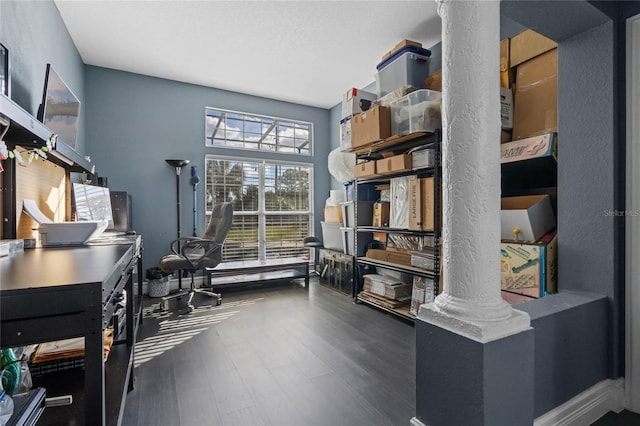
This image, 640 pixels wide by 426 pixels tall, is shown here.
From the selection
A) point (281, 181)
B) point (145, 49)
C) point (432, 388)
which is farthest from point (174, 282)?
point (432, 388)

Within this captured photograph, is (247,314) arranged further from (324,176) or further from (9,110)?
(324,176)

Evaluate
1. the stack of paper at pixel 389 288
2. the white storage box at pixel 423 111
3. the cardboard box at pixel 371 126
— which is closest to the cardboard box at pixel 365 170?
the cardboard box at pixel 371 126

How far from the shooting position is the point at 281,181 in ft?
16.5

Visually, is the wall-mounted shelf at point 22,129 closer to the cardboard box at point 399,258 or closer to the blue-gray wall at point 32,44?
the blue-gray wall at point 32,44

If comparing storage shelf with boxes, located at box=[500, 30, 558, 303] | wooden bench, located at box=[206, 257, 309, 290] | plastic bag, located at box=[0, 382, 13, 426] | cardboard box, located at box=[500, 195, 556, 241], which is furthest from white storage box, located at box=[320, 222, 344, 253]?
plastic bag, located at box=[0, 382, 13, 426]

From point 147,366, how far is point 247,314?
3.63ft

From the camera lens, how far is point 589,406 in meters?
1.50

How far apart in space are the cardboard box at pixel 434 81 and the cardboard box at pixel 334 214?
1.80 meters

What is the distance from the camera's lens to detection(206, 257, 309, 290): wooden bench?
3992 millimetres

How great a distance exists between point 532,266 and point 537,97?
114cm

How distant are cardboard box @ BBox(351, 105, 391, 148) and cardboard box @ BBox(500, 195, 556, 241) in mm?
1291

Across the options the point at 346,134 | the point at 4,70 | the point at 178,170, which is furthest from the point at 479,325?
the point at 178,170

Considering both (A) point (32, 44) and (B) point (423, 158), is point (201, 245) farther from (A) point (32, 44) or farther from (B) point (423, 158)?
(B) point (423, 158)

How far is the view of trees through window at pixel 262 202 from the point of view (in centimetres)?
459
